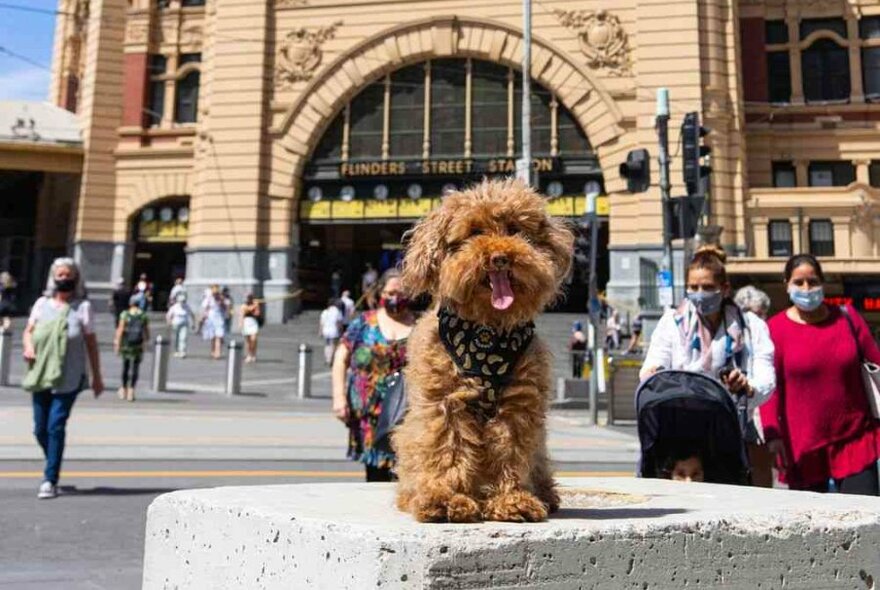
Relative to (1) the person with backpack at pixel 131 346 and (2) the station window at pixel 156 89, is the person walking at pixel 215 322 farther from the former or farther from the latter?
(2) the station window at pixel 156 89

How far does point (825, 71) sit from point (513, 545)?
107 feet

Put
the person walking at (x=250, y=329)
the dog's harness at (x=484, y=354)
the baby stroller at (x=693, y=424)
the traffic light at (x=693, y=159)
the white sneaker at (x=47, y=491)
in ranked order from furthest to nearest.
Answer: the person walking at (x=250, y=329) < the traffic light at (x=693, y=159) < the white sneaker at (x=47, y=491) < the baby stroller at (x=693, y=424) < the dog's harness at (x=484, y=354)

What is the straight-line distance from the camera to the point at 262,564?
2297 millimetres

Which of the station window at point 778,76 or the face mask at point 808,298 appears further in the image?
the station window at point 778,76

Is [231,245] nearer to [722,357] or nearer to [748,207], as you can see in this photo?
[748,207]

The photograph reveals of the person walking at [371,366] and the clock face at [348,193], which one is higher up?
the clock face at [348,193]

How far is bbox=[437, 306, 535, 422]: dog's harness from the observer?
235cm

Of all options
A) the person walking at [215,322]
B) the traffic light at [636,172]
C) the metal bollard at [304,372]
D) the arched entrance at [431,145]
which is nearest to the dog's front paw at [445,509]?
the traffic light at [636,172]

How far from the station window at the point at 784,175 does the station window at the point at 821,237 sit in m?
3.02

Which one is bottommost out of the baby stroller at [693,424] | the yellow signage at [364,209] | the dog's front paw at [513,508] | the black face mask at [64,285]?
the dog's front paw at [513,508]

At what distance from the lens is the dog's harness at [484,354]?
2.35 metres

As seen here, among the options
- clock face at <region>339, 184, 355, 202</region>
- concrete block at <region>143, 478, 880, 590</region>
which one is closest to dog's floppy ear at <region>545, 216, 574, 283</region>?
concrete block at <region>143, 478, 880, 590</region>

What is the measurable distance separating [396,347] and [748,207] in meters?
24.2

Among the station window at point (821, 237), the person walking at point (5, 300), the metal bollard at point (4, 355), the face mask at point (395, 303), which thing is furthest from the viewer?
the station window at point (821, 237)
